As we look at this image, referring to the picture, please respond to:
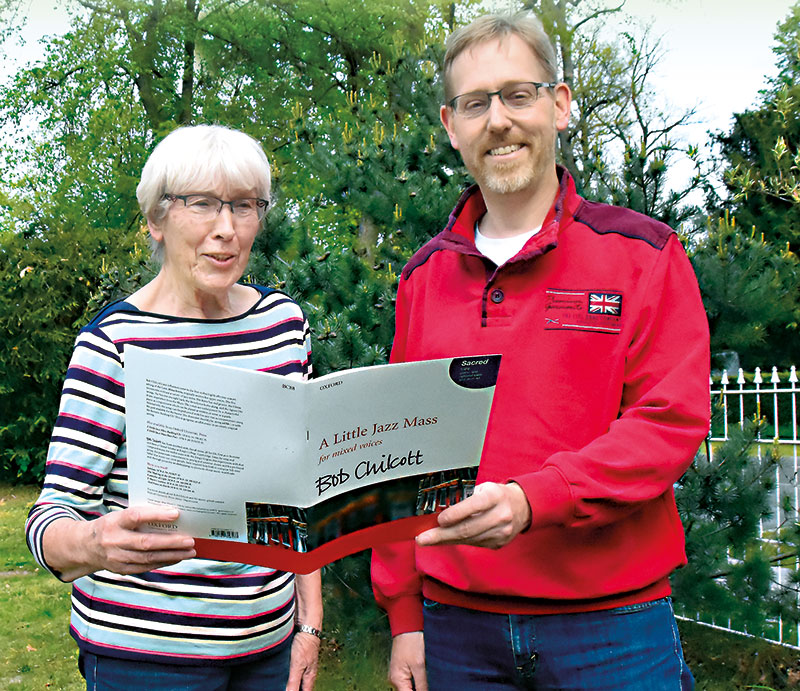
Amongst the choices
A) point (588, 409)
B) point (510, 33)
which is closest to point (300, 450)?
point (588, 409)

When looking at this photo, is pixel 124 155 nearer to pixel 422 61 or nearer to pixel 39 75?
pixel 39 75

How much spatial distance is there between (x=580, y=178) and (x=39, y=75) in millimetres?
16781

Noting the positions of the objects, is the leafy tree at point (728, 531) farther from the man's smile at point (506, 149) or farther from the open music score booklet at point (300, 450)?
the open music score booklet at point (300, 450)

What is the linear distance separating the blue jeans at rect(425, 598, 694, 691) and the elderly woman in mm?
471

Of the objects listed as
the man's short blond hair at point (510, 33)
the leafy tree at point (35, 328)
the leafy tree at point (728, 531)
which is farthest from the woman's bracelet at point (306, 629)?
the leafy tree at point (35, 328)

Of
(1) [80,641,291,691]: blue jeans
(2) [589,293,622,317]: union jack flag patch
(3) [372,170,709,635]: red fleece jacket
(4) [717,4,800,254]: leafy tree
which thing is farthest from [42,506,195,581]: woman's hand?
(4) [717,4,800,254]: leafy tree

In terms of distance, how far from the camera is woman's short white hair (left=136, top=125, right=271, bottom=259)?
5.85 ft

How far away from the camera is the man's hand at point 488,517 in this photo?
4.83ft

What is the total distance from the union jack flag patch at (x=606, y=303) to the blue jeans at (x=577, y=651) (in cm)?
60

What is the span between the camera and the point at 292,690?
1.92 m

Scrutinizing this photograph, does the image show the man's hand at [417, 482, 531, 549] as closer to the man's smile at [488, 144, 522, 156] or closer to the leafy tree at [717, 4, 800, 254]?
the man's smile at [488, 144, 522, 156]

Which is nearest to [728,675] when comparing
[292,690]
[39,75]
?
[292,690]

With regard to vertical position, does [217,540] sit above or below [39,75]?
below

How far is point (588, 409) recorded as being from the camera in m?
1.66
